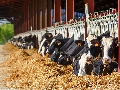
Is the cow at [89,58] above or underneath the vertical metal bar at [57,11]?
underneath

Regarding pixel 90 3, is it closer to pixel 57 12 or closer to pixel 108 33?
pixel 108 33

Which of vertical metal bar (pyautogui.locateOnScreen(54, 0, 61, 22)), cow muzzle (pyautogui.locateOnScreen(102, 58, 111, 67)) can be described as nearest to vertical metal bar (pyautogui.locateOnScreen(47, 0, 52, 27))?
vertical metal bar (pyautogui.locateOnScreen(54, 0, 61, 22))

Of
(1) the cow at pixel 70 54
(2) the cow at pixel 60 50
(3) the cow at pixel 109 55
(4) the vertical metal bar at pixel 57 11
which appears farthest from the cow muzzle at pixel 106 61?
(4) the vertical metal bar at pixel 57 11

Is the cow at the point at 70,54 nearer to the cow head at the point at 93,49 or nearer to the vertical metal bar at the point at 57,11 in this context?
the cow head at the point at 93,49

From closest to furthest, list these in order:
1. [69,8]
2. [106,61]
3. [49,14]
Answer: [106,61]
[69,8]
[49,14]

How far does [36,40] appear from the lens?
27625 millimetres

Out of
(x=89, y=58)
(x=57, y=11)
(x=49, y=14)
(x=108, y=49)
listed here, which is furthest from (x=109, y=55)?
(x=49, y=14)

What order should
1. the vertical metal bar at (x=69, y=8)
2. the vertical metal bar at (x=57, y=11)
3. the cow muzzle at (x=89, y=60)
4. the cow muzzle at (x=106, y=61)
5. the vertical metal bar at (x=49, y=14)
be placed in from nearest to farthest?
the cow muzzle at (x=106, y=61), the cow muzzle at (x=89, y=60), the vertical metal bar at (x=69, y=8), the vertical metal bar at (x=57, y=11), the vertical metal bar at (x=49, y=14)

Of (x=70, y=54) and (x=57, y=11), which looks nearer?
(x=70, y=54)

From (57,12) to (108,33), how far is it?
13.2 m

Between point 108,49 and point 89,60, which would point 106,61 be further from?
point 89,60

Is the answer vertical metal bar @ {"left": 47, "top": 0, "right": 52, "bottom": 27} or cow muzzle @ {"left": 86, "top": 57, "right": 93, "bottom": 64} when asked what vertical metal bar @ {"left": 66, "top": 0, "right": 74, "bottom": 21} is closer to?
vertical metal bar @ {"left": 47, "top": 0, "right": 52, "bottom": 27}

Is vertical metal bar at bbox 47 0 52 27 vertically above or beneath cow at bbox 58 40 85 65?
above

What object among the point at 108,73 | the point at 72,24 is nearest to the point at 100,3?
the point at 72,24
